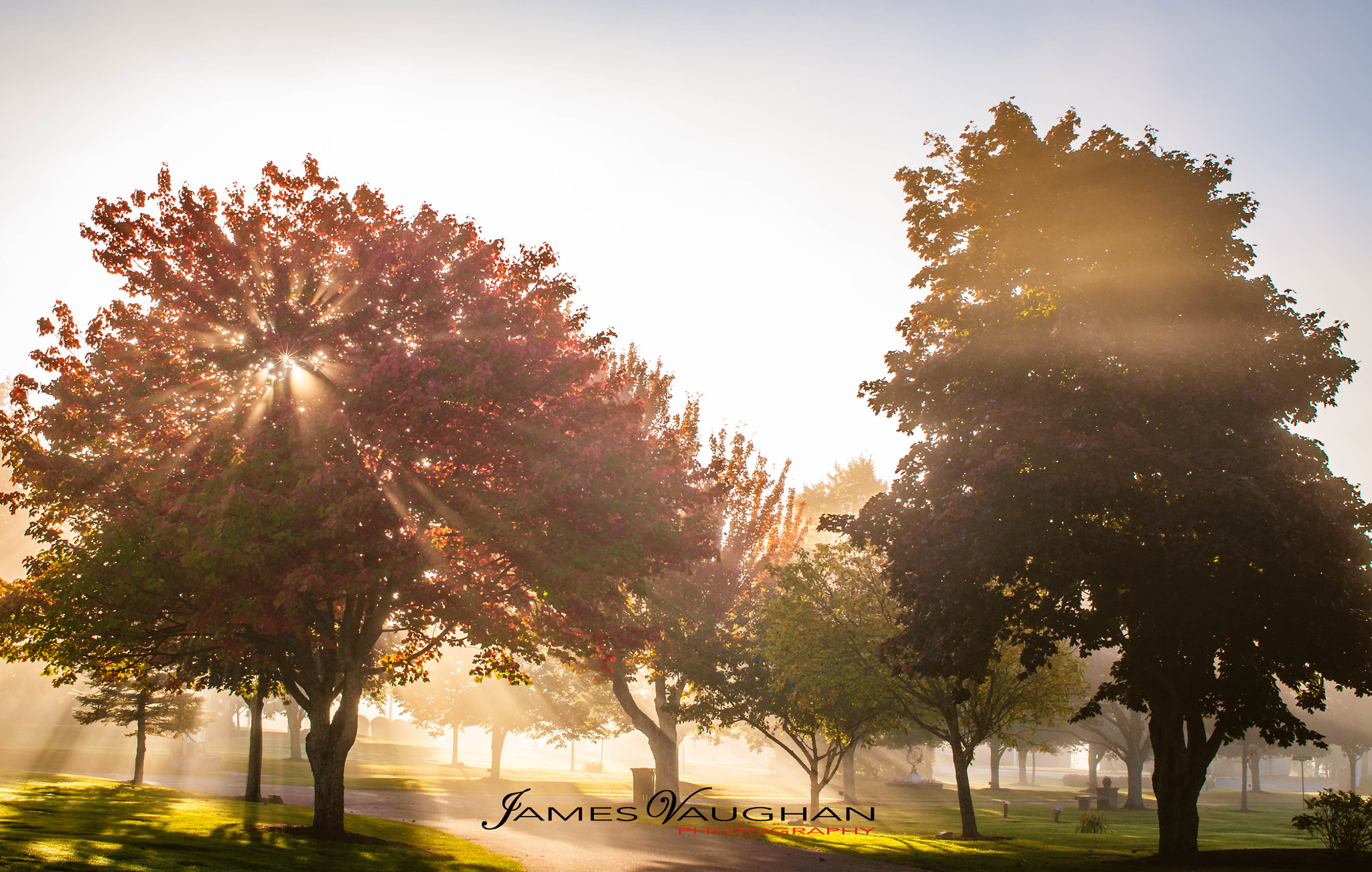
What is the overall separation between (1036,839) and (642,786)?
12872 millimetres

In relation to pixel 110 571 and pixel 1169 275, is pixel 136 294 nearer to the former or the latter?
pixel 110 571

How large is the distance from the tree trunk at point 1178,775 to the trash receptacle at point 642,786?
55.0ft

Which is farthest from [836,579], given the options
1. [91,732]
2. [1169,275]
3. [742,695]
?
[91,732]

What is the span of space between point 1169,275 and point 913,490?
6.91 m

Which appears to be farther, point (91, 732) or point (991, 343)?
point (91, 732)

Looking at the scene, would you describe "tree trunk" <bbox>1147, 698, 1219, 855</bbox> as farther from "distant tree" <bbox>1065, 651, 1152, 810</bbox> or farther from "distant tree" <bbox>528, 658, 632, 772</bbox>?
"distant tree" <bbox>528, 658, 632, 772</bbox>

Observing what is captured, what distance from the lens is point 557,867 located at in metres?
14.1

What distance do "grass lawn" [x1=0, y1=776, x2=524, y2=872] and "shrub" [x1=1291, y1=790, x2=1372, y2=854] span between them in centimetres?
1508

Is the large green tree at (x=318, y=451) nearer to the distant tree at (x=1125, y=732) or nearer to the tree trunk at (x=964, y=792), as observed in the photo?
the tree trunk at (x=964, y=792)

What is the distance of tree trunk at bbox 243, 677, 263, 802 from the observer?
2608 centimetres

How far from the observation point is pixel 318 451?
1375 centimetres

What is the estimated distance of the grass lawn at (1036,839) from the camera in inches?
679
